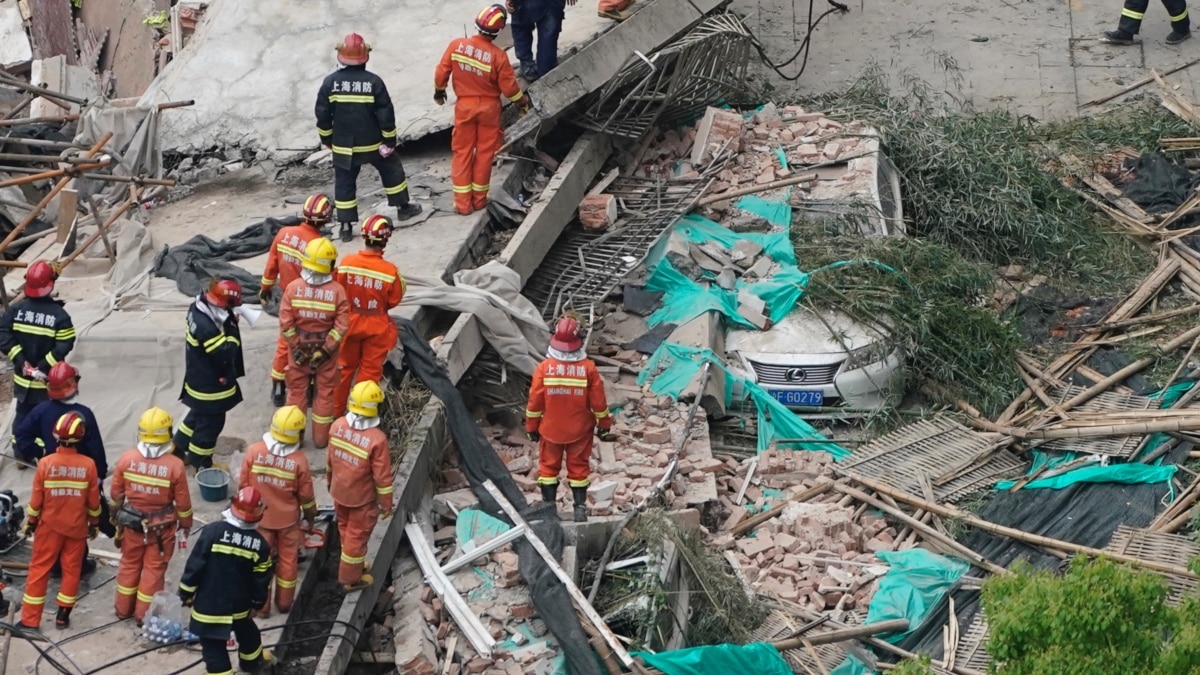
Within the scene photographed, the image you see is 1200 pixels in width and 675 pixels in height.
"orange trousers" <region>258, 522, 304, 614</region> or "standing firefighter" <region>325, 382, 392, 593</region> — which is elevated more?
"standing firefighter" <region>325, 382, 392, 593</region>

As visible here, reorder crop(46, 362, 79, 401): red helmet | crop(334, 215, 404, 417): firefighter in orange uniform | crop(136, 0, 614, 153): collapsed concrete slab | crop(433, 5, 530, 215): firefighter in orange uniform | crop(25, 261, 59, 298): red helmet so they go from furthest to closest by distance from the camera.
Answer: crop(136, 0, 614, 153): collapsed concrete slab → crop(433, 5, 530, 215): firefighter in orange uniform → crop(334, 215, 404, 417): firefighter in orange uniform → crop(25, 261, 59, 298): red helmet → crop(46, 362, 79, 401): red helmet

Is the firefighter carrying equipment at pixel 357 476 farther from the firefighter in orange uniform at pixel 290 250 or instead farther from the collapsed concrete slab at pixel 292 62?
the collapsed concrete slab at pixel 292 62

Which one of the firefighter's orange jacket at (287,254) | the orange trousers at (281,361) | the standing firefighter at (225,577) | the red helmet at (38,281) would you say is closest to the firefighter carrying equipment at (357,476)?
the standing firefighter at (225,577)

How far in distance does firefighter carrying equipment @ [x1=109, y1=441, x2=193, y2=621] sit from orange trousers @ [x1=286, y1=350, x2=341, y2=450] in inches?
59.2

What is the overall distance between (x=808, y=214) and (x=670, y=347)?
7.87 feet

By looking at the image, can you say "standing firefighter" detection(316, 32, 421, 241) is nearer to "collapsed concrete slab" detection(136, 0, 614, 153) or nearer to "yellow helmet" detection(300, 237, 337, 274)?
"collapsed concrete slab" detection(136, 0, 614, 153)

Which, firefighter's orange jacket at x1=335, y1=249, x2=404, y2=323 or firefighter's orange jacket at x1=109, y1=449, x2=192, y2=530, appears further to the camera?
firefighter's orange jacket at x1=335, y1=249, x2=404, y2=323

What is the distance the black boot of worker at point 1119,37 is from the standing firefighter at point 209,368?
40.1 feet

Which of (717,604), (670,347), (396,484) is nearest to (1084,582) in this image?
(717,604)

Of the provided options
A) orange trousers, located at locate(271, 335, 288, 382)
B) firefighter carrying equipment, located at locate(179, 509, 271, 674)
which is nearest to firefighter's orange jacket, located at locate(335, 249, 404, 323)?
orange trousers, located at locate(271, 335, 288, 382)

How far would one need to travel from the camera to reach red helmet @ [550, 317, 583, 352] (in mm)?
10688

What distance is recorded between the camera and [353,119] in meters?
12.9

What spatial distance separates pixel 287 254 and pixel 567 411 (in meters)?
2.33

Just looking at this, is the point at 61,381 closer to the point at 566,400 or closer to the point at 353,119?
the point at 566,400
